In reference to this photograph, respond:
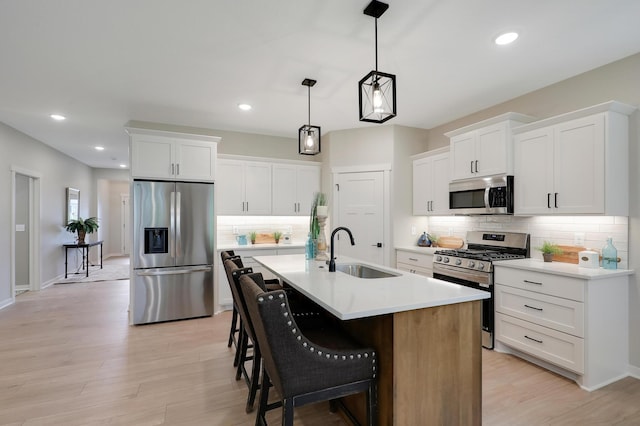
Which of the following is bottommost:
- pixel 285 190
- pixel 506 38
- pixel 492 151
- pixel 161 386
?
pixel 161 386

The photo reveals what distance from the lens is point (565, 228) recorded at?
10.6 feet

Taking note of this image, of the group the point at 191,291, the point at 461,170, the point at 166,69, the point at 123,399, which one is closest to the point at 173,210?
the point at 191,291

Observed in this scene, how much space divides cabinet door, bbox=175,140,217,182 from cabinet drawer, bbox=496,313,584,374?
3.90m

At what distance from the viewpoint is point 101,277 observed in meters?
7.09

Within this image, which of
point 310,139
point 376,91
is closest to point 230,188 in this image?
point 310,139

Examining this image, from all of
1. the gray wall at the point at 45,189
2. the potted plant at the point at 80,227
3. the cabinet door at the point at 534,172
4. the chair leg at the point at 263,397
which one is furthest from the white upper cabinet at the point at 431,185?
the potted plant at the point at 80,227

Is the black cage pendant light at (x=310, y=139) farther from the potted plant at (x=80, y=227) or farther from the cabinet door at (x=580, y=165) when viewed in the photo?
the potted plant at (x=80, y=227)

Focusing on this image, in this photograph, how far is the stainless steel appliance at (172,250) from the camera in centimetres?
410

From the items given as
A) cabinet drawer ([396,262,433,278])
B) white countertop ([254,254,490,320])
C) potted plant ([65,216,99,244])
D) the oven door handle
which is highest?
potted plant ([65,216,99,244])

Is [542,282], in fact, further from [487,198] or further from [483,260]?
[487,198]

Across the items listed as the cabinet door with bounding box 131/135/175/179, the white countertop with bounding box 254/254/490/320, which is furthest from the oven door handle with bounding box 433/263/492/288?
the cabinet door with bounding box 131/135/175/179

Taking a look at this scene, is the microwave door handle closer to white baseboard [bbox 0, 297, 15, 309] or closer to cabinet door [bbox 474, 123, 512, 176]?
cabinet door [bbox 474, 123, 512, 176]

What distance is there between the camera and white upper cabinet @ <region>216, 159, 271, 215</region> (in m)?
4.88

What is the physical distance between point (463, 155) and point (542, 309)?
1.90m
